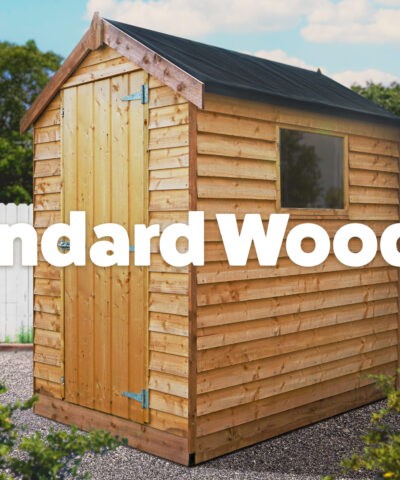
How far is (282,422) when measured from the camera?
628 centimetres

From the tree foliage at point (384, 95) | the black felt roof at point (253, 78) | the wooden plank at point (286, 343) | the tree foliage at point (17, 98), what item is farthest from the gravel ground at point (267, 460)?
the tree foliage at point (17, 98)

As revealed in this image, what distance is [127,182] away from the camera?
19.4 ft

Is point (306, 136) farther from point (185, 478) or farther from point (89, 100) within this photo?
point (185, 478)

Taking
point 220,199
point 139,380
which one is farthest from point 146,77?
point 139,380

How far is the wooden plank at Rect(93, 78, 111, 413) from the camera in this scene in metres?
6.12

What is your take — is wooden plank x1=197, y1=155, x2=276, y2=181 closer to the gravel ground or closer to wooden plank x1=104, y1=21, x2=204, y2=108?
wooden plank x1=104, y1=21, x2=204, y2=108

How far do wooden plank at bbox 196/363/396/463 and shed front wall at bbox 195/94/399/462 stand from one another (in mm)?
11

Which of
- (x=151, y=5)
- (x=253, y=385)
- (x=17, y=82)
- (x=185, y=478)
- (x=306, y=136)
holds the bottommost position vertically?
(x=185, y=478)

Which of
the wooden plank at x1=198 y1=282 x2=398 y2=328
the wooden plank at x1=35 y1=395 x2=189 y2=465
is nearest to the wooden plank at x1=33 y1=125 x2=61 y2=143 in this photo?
the wooden plank at x1=198 y1=282 x2=398 y2=328

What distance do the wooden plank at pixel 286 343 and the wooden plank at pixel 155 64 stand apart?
197 centimetres

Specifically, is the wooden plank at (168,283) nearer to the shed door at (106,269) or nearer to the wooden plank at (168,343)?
the shed door at (106,269)

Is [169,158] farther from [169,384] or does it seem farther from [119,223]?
[169,384]

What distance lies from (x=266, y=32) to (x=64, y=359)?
431ft

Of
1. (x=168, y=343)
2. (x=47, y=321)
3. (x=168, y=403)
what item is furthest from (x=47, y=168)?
(x=168, y=403)
